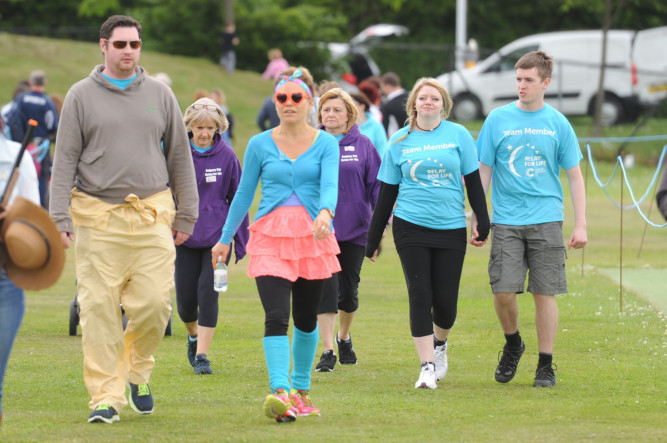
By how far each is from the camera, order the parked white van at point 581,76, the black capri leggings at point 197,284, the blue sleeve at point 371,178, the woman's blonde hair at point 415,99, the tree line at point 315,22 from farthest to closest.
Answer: the tree line at point 315,22 → the parked white van at point 581,76 → the blue sleeve at point 371,178 → the black capri leggings at point 197,284 → the woman's blonde hair at point 415,99

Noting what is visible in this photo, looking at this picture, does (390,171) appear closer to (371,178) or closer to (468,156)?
(468,156)

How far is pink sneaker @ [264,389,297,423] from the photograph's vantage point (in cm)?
645

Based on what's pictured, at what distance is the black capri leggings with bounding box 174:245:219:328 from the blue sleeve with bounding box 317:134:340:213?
197 centimetres

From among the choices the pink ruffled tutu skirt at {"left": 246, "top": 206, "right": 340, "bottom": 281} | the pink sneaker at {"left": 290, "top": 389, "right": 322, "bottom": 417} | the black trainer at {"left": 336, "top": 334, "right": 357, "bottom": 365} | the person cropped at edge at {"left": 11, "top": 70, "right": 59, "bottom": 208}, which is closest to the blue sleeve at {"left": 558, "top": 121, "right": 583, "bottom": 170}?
the pink ruffled tutu skirt at {"left": 246, "top": 206, "right": 340, "bottom": 281}

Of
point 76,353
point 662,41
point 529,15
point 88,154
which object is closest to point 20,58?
point 662,41

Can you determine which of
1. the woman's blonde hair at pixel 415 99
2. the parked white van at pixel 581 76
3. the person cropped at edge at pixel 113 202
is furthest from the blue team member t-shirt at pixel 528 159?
the parked white van at pixel 581 76

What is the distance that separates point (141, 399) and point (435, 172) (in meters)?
2.36

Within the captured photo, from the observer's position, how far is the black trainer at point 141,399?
6836 millimetres

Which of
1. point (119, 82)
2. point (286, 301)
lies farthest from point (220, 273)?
point (119, 82)

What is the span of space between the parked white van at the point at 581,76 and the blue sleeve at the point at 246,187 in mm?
25385

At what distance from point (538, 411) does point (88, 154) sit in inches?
115

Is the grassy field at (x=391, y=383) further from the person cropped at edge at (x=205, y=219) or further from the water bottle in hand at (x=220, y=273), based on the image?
the water bottle in hand at (x=220, y=273)

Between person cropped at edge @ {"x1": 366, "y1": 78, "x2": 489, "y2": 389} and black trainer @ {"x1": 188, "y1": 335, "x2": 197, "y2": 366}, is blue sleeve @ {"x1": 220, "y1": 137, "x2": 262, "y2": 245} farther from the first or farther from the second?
black trainer @ {"x1": 188, "y1": 335, "x2": 197, "y2": 366}

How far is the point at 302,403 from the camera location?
6797mm
